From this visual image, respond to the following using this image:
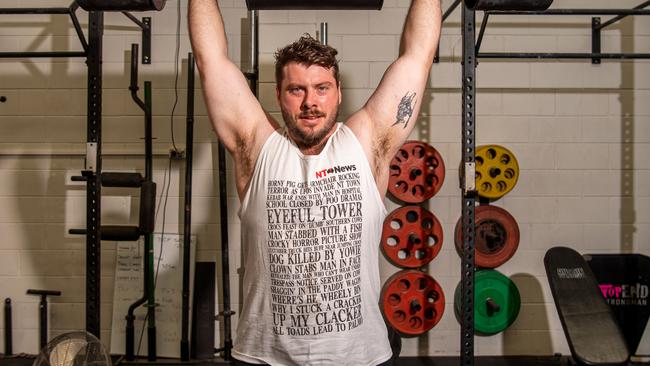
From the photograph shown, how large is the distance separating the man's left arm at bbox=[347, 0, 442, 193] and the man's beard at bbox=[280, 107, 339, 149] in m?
0.09

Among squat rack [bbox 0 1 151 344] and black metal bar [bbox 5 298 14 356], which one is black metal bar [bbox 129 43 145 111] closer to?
squat rack [bbox 0 1 151 344]

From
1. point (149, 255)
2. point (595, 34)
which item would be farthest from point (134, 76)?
point (595, 34)

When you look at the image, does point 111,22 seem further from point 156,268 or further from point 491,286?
point 491,286

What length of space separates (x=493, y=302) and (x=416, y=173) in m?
0.80

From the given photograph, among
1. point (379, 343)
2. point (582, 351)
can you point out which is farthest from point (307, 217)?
point (582, 351)

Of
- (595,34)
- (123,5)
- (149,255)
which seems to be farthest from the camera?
(595,34)

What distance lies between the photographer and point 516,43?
2.75 metres

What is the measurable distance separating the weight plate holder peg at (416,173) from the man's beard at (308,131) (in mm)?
1226

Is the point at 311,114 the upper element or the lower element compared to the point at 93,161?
upper

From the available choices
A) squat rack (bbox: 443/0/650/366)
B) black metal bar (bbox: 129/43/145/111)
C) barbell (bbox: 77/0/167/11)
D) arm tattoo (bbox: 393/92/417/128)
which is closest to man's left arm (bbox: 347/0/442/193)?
arm tattoo (bbox: 393/92/417/128)

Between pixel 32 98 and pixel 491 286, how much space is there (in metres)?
2.73

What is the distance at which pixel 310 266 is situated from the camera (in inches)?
50.5

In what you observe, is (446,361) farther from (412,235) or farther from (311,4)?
(311,4)

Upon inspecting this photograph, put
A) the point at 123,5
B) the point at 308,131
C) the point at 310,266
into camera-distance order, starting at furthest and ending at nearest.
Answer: the point at 123,5, the point at 308,131, the point at 310,266
